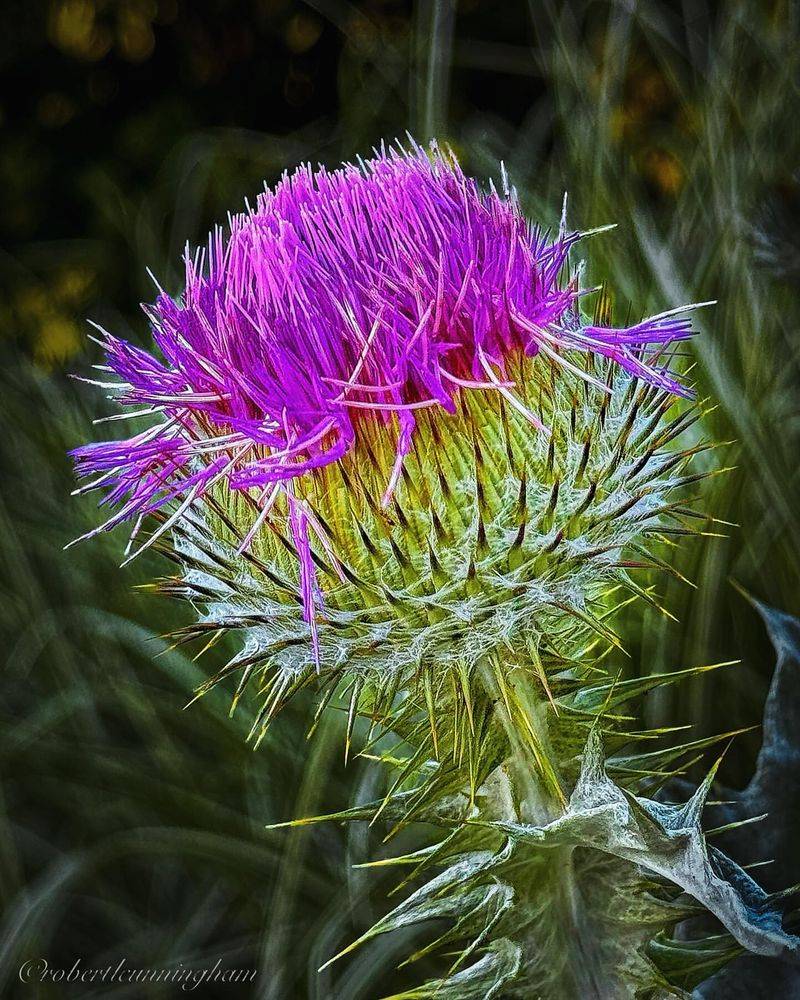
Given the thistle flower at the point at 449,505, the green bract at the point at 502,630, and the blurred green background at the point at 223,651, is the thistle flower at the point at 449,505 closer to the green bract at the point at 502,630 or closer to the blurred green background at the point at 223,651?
the green bract at the point at 502,630

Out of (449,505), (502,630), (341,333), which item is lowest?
(502,630)

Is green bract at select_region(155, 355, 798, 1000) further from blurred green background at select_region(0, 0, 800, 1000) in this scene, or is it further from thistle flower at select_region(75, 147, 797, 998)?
blurred green background at select_region(0, 0, 800, 1000)

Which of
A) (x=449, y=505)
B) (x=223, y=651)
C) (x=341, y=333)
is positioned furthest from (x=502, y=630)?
(x=223, y=651)

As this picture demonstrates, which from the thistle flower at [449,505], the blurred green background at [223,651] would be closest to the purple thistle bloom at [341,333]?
the thistle flower at [449,505]

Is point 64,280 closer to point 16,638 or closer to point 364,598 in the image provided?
point 16,638

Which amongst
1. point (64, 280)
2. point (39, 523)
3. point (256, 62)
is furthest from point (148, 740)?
point (256, 62)

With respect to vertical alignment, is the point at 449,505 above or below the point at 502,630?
above

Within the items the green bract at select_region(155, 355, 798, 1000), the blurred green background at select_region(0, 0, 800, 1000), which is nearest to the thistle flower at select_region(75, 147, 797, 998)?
the green bract at select_region(155, 355, 798, 1000)

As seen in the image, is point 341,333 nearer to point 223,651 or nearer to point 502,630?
point 502,630
